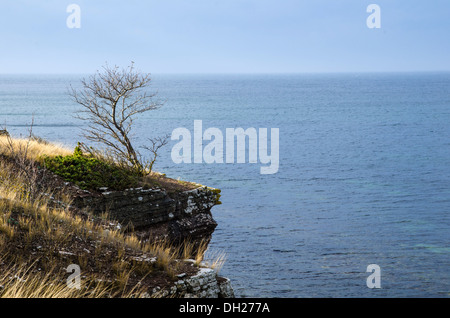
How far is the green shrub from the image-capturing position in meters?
18.4

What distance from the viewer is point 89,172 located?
18859 mm

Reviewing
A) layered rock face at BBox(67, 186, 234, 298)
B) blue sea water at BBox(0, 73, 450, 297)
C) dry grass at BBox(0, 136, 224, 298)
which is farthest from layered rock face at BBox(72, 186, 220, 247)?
blue sea water at BBox(0, 73, 450, 297)

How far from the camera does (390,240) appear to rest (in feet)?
108

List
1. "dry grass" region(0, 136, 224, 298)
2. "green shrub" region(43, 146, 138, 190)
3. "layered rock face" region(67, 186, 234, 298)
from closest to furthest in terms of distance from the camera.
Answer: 1. "dry grass" region(0, 136, 224, 298)
2. "layered rock face" region(67, 186, 234, 298)
3. "green shrub" region(43, 146, 138, 190)

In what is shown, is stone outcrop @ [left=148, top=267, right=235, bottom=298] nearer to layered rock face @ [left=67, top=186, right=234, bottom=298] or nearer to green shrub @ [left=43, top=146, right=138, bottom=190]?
layered rock face @ [left=67, top=186, right=234, bottom=298]

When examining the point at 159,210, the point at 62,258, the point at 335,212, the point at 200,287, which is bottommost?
the point at 335,212

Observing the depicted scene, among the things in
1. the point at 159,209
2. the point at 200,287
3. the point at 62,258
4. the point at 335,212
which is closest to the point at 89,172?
the point at 159,209

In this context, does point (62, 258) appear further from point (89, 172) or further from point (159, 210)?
point (159, 210)

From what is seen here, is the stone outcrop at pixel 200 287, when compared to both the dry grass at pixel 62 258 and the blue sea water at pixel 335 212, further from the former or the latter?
the blue sea water at pixel 335 212

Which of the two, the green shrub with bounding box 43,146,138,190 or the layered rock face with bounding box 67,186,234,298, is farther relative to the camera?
the green shrub with bounding box 43,146,138,190

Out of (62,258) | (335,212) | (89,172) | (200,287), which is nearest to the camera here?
(62,258)
